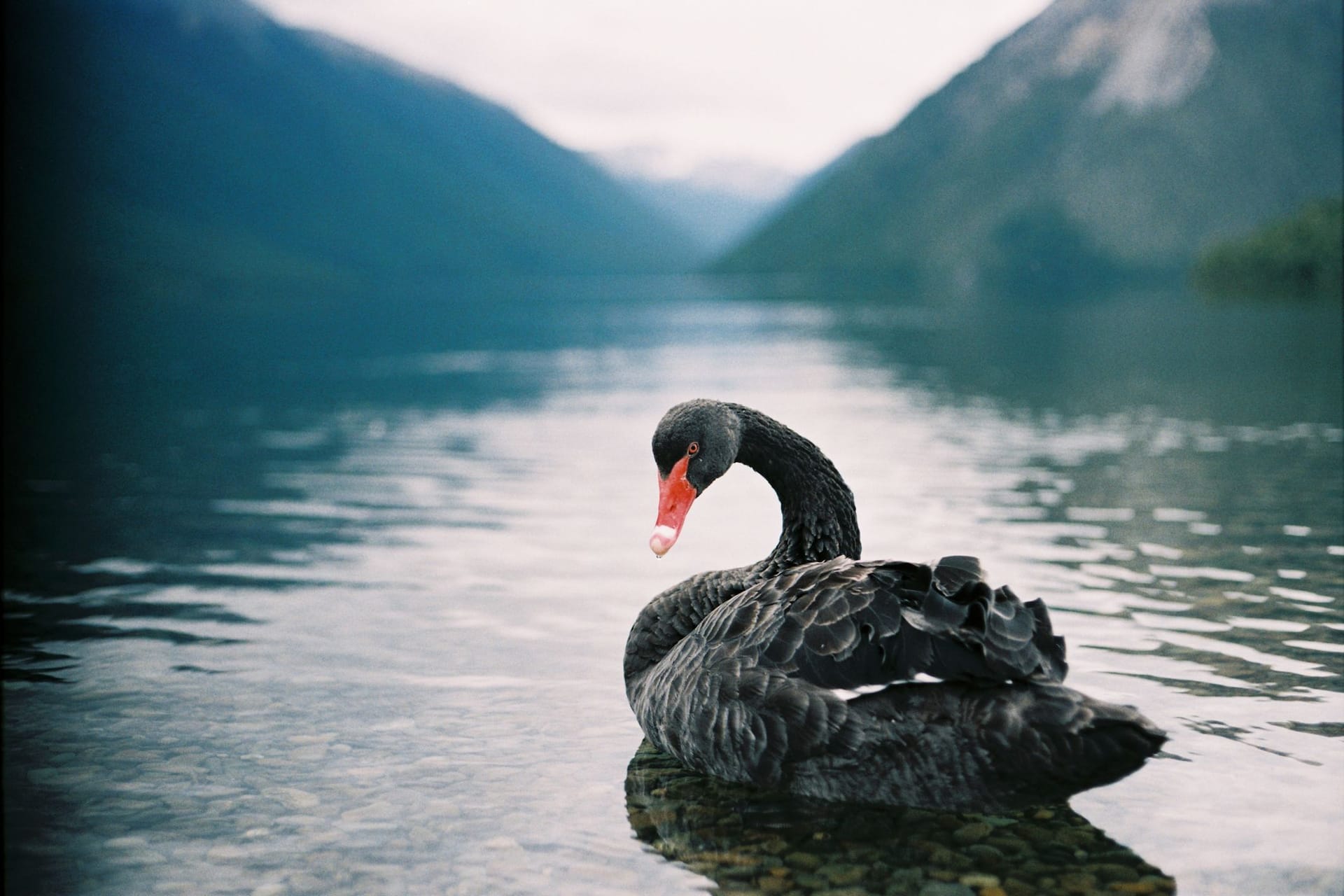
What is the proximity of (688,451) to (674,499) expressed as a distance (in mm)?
223

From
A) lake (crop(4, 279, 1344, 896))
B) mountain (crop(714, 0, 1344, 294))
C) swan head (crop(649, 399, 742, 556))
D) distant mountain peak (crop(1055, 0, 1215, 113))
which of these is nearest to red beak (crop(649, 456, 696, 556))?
swan head (crop(649, 399, 742, 556))

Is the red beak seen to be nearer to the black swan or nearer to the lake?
the black swan

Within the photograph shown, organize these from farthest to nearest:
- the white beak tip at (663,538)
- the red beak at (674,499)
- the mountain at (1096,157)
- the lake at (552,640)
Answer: the mountain at (1096,157) < the red beak at (674,499) < the white beak tip at (663,538) < the lake at (552,640)

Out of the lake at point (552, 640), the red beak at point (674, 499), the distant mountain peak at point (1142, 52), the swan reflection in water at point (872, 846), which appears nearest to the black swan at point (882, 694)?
the red beak at point (674, 499)

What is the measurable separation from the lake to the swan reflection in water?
0.02 meters

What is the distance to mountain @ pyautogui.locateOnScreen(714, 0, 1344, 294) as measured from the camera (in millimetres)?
116938

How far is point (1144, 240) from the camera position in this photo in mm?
127875

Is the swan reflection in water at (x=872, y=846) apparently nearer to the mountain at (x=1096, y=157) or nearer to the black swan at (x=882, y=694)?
the black swan at (x=882, y=694)

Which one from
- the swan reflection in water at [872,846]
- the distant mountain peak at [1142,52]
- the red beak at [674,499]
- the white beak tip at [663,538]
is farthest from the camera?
the distant mountain peak at [1142,52]

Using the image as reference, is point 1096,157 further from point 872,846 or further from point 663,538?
point 872,846

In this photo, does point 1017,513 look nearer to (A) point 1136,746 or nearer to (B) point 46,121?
(A) point 1136,746

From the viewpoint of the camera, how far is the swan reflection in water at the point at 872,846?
13.4ft

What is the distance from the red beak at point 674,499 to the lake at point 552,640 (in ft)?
3.38

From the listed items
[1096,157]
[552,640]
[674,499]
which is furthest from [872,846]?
[1096,157]
